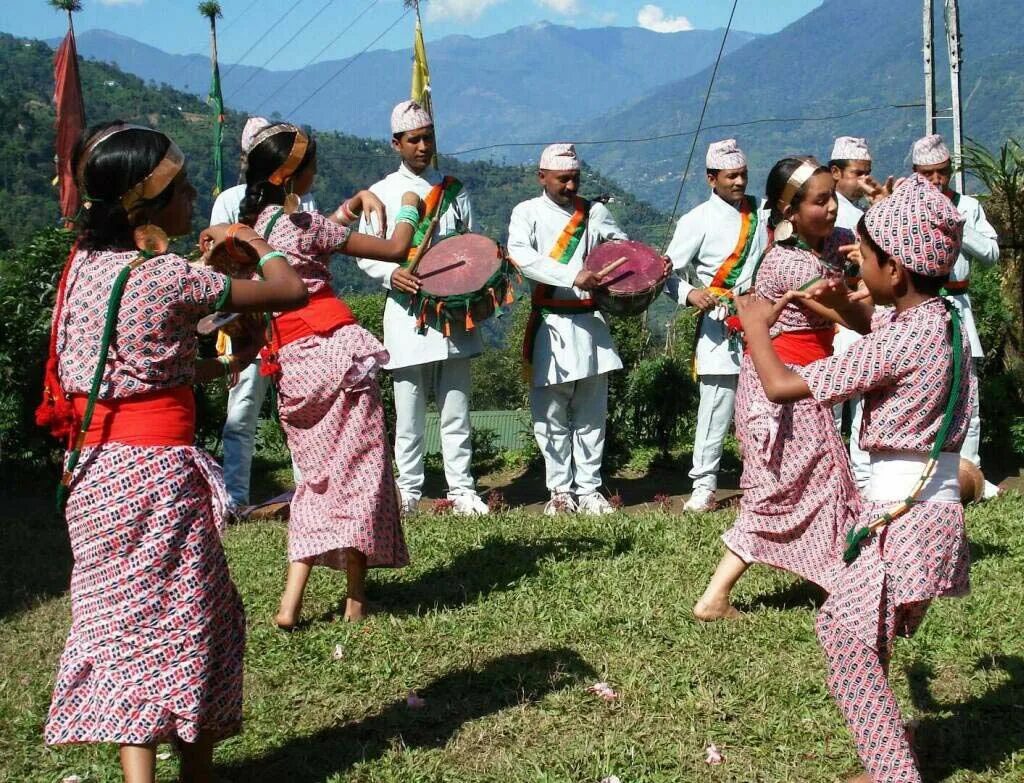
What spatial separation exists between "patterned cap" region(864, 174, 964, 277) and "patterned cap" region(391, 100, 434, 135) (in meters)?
4.18

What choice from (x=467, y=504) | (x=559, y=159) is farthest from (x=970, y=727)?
(x=559, y=159)

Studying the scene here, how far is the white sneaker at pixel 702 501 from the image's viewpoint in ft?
25.2

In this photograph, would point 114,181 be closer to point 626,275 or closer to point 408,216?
point 408,216

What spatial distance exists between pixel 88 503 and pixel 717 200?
5.05m

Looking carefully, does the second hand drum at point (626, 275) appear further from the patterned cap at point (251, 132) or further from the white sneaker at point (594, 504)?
the patterned cap at point (251, 132)

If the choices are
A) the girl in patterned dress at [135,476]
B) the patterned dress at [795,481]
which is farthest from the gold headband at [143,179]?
the patterned dress at [795,481]

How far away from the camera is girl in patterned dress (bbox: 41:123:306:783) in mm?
3295

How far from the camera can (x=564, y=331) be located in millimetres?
7586

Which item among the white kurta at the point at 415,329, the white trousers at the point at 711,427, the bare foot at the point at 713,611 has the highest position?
the white kurta at the point at 415,329

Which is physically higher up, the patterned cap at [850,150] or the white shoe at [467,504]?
the patterned cap at [850,150]

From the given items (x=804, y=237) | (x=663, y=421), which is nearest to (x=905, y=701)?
(x=804, y=237)

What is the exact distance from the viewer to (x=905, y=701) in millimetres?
4332

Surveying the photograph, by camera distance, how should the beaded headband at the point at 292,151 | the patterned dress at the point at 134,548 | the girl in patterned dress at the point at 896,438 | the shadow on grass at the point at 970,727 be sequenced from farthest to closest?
1. the beaded headband at the point at 292,151
2. the shadow on grass at the point at 970,727
3. the girl in patterned dress at the point at 896,438
4. the patterned dress at the point at 134,548

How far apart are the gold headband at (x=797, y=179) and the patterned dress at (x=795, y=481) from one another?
210mm
